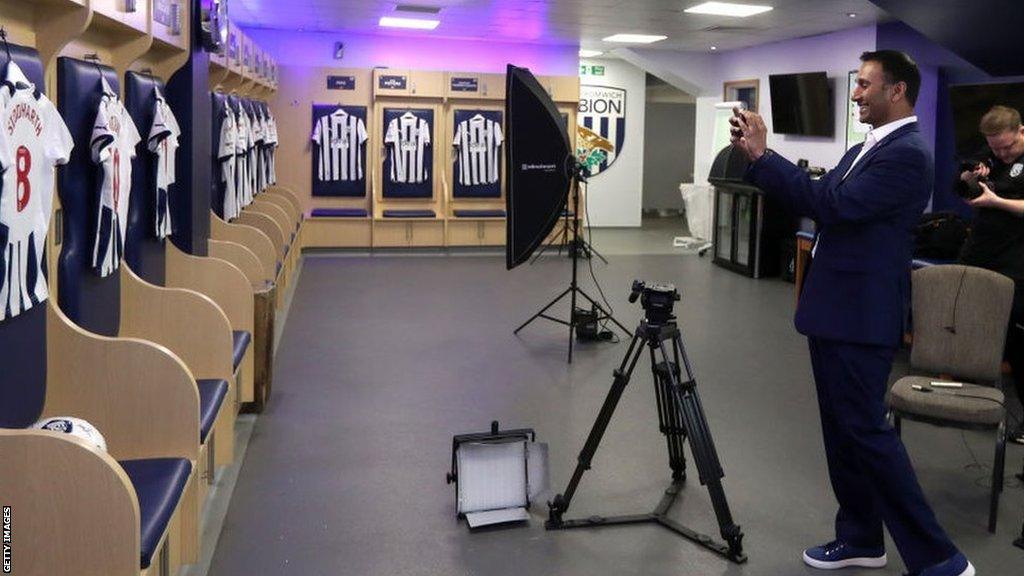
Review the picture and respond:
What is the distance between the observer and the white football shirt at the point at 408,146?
1117cm

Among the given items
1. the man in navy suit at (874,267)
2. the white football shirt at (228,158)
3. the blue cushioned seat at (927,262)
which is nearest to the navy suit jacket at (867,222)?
the man in navy suit at (874,267)

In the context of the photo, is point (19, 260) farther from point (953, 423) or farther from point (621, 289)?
point (621, 289)

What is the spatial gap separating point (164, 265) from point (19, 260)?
2.00 m

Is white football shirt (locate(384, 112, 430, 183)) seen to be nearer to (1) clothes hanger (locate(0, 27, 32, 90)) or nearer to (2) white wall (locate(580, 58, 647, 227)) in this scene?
(2) white wall (locate(580, 58, 647, 227))

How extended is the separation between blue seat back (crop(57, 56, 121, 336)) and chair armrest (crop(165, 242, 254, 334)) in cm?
110

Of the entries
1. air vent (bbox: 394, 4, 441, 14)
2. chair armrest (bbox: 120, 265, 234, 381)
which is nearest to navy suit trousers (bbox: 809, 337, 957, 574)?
chair armrest (bbox: 120, 265, 234, 381)

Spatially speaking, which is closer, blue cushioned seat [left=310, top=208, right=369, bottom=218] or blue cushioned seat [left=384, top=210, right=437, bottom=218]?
blue cushioned seat [left=310, top=208, right=369, bottom=218]

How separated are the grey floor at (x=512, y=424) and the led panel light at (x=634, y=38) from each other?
4.79 metres

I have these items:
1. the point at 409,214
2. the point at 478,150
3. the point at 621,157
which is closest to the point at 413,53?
the point at 478,150

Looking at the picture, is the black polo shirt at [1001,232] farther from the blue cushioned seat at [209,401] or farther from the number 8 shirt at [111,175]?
the number 8 shirt at [111,175]

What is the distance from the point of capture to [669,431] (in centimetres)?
364

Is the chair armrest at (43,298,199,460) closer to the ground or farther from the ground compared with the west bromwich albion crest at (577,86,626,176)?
closer to the ground

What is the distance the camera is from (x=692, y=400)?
3.22 m

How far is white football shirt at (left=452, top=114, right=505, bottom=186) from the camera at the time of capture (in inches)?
449
